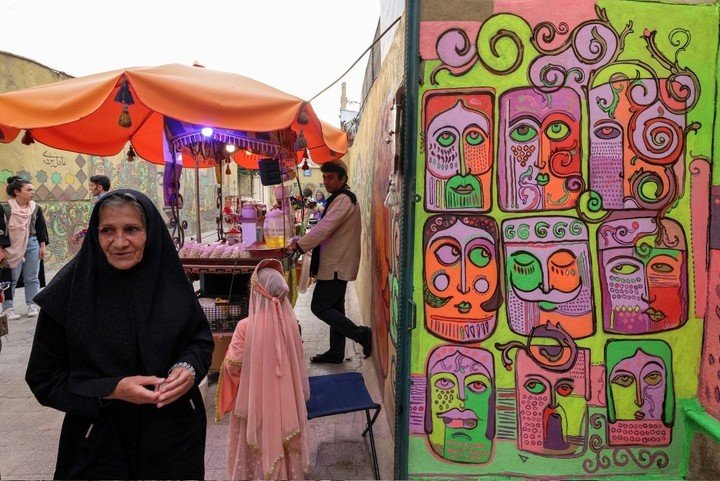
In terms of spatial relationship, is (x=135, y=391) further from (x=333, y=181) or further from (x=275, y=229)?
(x=333, y=181)

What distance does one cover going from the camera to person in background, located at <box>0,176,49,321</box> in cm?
577

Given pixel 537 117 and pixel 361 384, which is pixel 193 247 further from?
pixel 537 117

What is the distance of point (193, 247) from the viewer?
14.6 ft

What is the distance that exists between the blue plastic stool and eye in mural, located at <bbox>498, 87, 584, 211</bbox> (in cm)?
144

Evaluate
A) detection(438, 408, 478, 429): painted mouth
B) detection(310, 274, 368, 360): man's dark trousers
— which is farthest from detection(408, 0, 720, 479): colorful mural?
detection(310, 274, 368, 360): man's dark trousers

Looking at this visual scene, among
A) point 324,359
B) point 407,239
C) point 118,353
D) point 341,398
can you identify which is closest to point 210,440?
point 341,398

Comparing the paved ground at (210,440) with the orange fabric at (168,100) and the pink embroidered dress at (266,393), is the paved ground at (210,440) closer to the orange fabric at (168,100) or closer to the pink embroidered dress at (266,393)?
the pink embroidered dress at (266,393)

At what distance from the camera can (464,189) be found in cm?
260

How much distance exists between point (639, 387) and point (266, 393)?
2144 millimetres

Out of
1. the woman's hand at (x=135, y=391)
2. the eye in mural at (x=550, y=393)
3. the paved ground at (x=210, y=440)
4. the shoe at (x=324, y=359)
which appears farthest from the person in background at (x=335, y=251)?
the woman's hand at (x=135, y=391)

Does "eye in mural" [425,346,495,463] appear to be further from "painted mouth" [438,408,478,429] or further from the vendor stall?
the vendor stall

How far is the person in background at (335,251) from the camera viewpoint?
4582 mm

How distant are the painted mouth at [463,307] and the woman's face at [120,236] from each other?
1.71 metres

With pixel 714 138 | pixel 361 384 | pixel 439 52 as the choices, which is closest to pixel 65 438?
pixel 361 384
